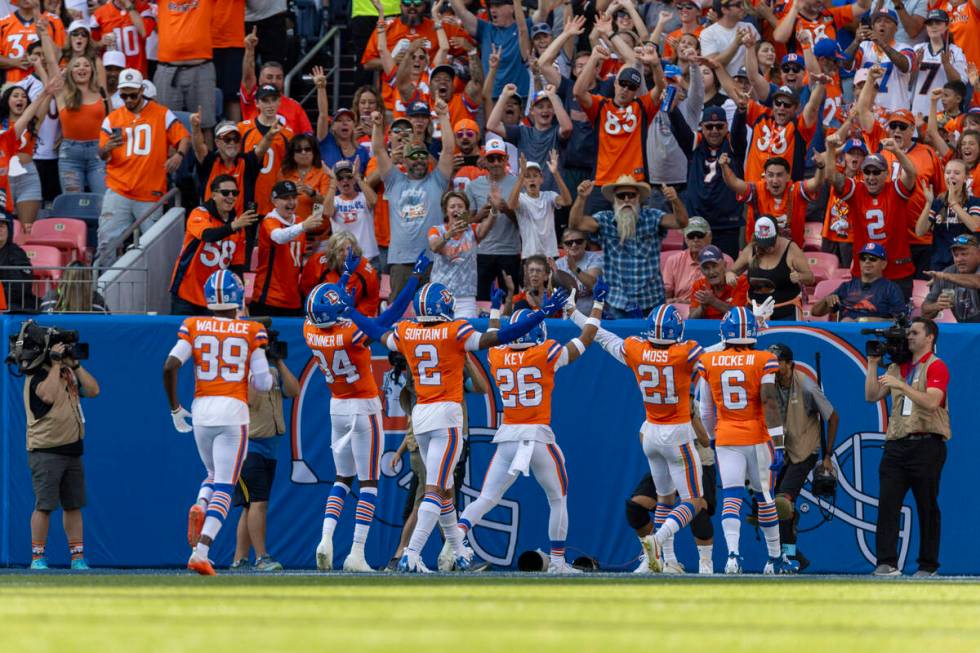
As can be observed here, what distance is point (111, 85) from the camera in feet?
59.8

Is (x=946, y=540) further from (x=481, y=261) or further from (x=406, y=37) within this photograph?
(x=406, y=37)

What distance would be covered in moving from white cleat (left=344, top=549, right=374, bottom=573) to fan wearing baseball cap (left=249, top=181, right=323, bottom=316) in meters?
2.99

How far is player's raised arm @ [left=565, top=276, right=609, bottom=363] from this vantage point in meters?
13.2

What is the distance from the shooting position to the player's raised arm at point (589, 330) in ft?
43.4


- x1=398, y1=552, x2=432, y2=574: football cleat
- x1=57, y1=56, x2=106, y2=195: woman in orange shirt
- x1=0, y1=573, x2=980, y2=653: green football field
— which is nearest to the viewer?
x1=0, y1=573, x2=980, y2=653: green football field

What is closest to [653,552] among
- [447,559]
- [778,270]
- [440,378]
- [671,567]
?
[671,567]

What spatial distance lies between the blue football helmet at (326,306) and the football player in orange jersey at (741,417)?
9.61 feet

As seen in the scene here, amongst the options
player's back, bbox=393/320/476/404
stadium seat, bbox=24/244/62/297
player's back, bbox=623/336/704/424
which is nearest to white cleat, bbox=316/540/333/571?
player's back, bbox=393/320/476/404

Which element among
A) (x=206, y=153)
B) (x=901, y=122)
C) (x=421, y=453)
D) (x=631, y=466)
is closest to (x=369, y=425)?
(x=421, y=453)

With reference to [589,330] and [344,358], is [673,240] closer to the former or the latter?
[589,330]

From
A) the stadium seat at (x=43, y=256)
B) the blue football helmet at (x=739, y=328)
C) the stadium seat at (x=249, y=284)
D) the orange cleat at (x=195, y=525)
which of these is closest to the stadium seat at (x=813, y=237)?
the blue football helmet at (x=739, y=328)

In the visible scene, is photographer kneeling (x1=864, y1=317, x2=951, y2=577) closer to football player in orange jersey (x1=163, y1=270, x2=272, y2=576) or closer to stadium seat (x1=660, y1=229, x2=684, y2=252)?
stadium seat (x1=660, y1=229, x2=684, y2=252)

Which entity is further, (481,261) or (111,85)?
(111,85)

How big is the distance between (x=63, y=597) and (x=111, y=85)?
9887 mm
